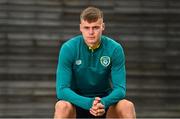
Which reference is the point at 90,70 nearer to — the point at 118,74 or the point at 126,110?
the point at 118,74

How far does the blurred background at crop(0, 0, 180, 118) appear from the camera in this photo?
661 centimetres

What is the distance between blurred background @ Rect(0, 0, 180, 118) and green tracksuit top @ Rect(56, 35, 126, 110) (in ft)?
7.08

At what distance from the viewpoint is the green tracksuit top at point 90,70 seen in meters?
4.34

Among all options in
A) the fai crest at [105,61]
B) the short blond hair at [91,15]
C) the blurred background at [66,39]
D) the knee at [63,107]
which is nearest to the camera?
the knee at [63,107]

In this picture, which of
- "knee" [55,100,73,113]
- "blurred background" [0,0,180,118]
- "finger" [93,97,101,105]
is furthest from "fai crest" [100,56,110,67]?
"blurred background" [0,0,180,118]

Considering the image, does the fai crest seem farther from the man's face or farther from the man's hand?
the man's hand

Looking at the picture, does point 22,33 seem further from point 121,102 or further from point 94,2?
point 121,102

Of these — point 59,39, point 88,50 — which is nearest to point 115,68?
point 88,50

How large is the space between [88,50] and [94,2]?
7.85 ft

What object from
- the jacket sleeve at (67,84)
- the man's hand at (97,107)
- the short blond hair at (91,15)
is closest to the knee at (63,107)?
the jacket sleeve at (67,84)

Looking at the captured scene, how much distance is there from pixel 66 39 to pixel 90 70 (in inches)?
89.8

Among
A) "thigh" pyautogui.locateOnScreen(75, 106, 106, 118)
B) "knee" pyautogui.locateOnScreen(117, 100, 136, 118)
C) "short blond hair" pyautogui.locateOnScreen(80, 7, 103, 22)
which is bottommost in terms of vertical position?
"thigh" pyautogui.locateOnScreen(75, 106, 106, 118)

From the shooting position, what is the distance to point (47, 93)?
665 cm

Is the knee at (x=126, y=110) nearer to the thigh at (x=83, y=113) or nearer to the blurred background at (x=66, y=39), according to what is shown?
the thigh at (x=83, y=113)
